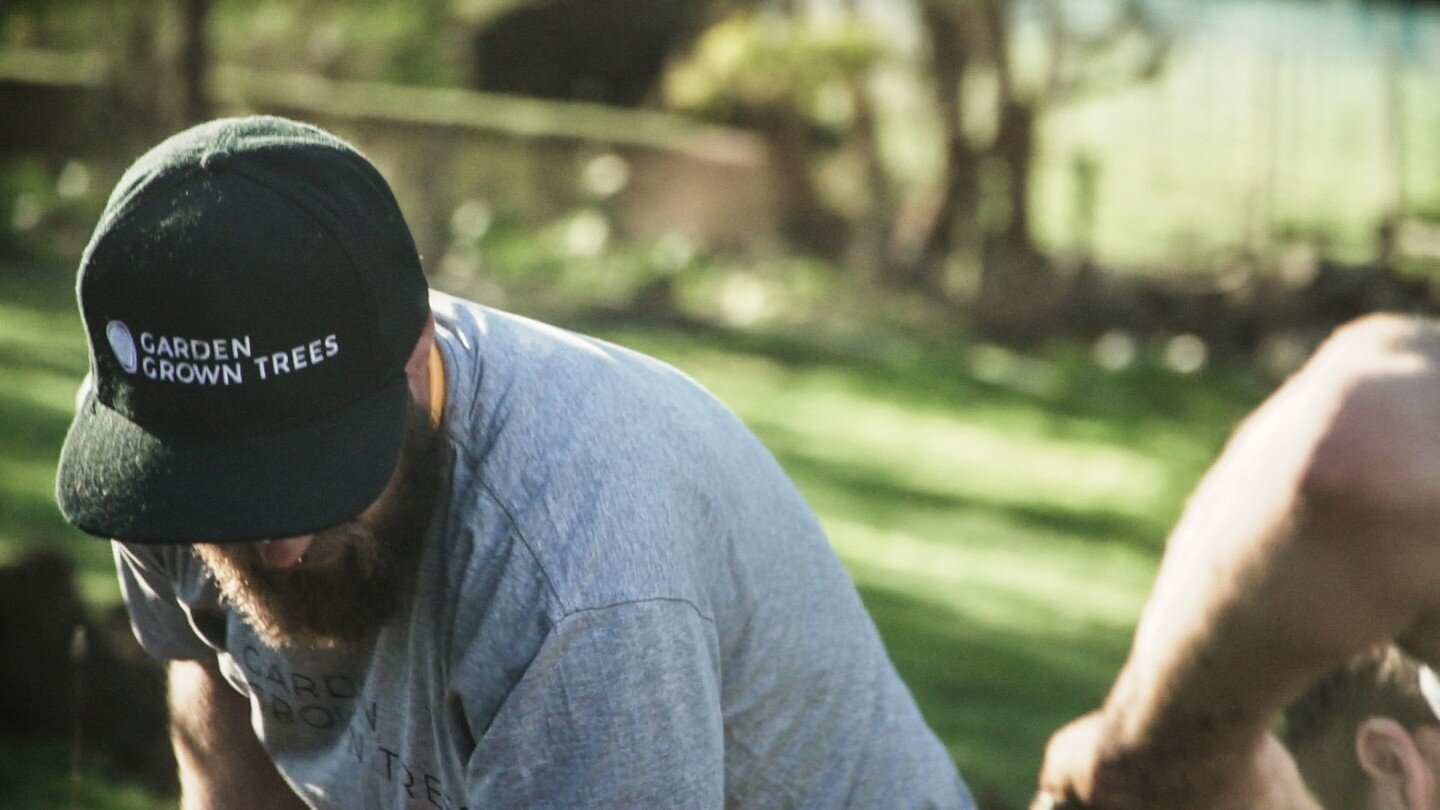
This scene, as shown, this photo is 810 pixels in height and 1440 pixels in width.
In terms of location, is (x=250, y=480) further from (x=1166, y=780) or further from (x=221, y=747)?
(x=1166, y=780)

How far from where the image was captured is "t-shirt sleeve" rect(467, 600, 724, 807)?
5.80 ft

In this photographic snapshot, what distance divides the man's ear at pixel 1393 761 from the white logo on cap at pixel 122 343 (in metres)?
1.54

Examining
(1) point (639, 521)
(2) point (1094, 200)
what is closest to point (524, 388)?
(1) point (639, 521)

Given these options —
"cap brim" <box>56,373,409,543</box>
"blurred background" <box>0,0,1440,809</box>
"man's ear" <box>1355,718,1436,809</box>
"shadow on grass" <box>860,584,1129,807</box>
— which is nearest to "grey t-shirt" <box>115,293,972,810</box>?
"cap brim" <box>56,373,409,543</box>

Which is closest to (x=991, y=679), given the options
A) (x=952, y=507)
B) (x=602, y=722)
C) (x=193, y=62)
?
(x=952, y=507)

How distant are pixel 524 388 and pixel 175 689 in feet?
3.43

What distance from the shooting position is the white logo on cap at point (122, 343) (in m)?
1.78

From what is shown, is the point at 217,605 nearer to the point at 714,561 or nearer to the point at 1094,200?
the point at 714,561

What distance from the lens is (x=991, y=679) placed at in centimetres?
612

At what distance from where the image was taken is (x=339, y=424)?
5.91 ft

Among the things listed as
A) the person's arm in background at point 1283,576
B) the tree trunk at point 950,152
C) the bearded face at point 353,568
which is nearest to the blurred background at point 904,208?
the tree trunk at point 950,152

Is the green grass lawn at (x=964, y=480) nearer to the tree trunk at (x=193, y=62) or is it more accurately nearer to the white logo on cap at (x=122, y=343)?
the tree trunk at (x=193, y=62)

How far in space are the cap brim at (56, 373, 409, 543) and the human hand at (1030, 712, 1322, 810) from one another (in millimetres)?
946

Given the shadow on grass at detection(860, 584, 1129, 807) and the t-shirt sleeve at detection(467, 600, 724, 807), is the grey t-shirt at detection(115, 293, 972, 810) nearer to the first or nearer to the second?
the t-shirt sleeve at detection(467, 600, 724, 807)
